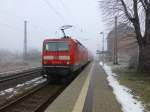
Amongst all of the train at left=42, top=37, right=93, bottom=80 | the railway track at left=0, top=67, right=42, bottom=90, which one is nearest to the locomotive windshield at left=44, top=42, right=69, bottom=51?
the train at left=42, top=37, right=93, bottom=80

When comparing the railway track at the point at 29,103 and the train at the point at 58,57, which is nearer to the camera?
the railway track at the point at 29,103

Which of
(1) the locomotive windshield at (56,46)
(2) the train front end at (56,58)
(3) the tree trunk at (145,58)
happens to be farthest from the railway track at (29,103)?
(3) the tree trunk at (145,58)

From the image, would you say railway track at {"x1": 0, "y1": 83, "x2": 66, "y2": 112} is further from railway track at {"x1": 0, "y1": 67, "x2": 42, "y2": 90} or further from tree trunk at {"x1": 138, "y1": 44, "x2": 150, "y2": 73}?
tree trunk at {"x1": 138, "y1": 44, "x2": 150, "y2": 73}

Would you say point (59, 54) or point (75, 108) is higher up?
point (59, 54)

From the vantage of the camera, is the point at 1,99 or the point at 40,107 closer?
the point at 40,107

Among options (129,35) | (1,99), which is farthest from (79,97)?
(129,35)

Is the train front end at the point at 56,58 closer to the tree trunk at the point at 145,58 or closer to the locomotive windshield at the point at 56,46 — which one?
the locomotive windshield at the point at 56,46

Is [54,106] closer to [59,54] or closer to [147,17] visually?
[59,54]

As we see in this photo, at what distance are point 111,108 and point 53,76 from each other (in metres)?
11.4

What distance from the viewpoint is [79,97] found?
1135 cm

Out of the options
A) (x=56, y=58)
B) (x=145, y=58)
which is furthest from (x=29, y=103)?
(x=145, y=58)

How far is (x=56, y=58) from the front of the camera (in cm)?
1956

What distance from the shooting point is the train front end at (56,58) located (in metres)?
19.1

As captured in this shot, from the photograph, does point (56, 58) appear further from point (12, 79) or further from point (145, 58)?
point (145, 58)
